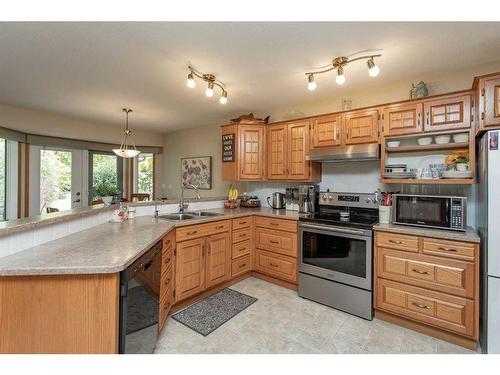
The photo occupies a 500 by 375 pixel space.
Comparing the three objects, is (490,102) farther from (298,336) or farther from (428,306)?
(298,336)

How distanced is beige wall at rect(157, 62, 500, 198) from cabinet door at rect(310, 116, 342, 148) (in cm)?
42

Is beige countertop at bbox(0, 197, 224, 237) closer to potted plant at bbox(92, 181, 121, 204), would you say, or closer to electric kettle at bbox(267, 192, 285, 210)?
electric kettle at bbox(267, 192, 285, 210)

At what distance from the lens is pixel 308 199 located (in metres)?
3.18

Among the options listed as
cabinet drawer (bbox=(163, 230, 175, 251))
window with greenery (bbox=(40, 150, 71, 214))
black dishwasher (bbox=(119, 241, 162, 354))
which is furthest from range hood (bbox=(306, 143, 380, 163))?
window with greenery (bbox=(40, 150, 71, 214))

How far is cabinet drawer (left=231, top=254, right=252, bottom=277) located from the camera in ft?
9.81

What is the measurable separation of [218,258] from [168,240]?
83cm

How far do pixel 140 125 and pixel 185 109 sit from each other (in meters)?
1.73

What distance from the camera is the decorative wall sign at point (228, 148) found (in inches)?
141

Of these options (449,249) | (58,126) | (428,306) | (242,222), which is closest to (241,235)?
(242,222)

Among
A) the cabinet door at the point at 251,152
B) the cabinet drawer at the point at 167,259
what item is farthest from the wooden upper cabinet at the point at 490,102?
the cabinet drawer at the point at 167,259

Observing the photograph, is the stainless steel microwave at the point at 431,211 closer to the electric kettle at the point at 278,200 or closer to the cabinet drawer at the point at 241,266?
the electric kettle at the point at 278,200

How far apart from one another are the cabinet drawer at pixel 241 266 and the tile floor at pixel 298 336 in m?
0.59

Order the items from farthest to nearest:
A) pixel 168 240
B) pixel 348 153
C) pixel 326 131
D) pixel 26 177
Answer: pixel 26 177 < pixel 326 131 < pixel 348 153 < pixel 168 240
